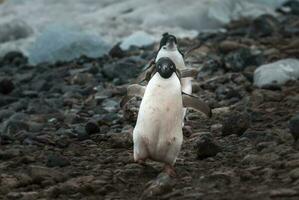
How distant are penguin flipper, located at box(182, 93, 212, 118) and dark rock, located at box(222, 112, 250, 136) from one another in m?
0.63

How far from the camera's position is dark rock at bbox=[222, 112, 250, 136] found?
5.18 metres

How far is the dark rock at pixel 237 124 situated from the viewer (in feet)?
17.0

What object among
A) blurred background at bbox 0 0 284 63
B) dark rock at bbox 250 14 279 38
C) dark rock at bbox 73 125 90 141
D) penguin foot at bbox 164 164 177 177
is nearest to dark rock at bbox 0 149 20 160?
dark rock at bbox 73 125 90 141

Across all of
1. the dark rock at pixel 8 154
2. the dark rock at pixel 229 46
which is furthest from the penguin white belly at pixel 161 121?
the dark rock at pixel 229 46

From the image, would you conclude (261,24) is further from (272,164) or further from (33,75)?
(272,164)

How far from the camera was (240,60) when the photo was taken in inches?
315

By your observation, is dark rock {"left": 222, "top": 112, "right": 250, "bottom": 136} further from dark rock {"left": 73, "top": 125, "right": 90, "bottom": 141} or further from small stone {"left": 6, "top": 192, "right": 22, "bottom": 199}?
small stone {"left": 6, "top": 192, "right": 22, "bottom": 199}

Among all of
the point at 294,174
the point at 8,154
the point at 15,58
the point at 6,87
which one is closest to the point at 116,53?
the point at 15,58

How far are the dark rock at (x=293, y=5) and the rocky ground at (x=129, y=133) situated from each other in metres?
2.72

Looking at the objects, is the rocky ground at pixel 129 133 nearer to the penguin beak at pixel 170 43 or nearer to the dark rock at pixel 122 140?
the dark rock at pixel 122 140

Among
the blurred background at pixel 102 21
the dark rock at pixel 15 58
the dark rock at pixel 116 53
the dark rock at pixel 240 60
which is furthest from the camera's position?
the blurred background at pixel 102 21

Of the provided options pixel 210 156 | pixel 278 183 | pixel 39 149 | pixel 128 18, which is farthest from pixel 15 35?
pixel 278 183

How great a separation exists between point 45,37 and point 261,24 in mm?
2674

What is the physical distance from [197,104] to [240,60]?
3.52 meters
